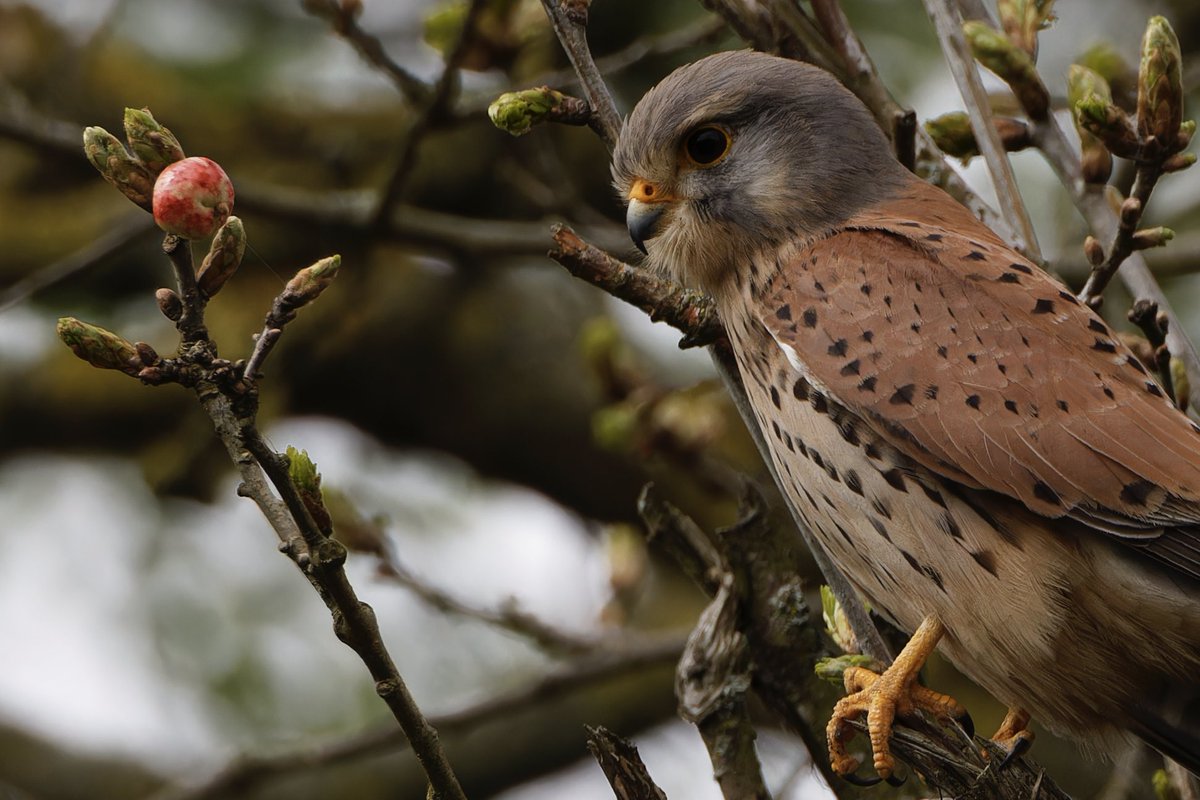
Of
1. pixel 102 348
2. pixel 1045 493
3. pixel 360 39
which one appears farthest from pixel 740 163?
pixel 102 348

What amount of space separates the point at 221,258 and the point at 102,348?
0.98 ft

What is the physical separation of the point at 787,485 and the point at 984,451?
51cm

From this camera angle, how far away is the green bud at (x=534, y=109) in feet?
10.4

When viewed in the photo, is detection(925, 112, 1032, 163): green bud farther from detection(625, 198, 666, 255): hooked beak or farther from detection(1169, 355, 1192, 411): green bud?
detection(625, 198, 666, 255): hooked beak

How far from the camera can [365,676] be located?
7.91 m

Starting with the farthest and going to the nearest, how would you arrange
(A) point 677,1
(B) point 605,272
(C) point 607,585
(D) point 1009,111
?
(A) point 677,1
(C) point 607,585
(D) point 1009,111
(B) point 605,272

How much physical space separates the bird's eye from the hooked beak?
182 millimetres

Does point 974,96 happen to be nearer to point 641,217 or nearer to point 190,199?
point 641,217

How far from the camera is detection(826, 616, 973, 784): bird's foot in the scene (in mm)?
3182

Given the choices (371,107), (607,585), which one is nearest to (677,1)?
(371,107)

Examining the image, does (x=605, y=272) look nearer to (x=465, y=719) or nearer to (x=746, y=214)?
(x=746, y=214)

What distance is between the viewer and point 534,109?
3197 mm

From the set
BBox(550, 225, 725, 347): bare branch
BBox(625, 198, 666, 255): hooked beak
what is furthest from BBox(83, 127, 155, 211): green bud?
BBox(625, 198, 666, 255): hooked beak

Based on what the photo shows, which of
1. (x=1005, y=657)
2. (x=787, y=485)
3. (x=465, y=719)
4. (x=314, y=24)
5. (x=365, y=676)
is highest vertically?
(x=314, y=24)
